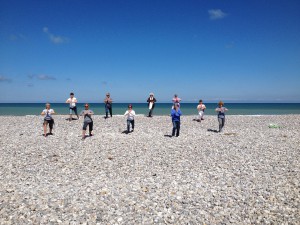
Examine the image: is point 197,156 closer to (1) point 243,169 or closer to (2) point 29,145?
(1) point 243,169

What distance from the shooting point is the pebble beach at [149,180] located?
7.09 meters

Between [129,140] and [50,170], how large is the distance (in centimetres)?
630

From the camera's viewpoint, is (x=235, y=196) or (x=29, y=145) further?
(x=29, y=145)

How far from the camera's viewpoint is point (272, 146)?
15.0 meters

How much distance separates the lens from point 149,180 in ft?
31.5

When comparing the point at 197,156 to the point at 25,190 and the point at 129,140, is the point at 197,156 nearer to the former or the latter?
the point at 129,140

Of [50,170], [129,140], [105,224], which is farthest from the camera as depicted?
[129,140]

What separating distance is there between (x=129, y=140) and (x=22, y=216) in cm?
976

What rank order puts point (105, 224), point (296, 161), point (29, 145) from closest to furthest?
point (105, 224)
point (296, 161)
point (29, 145)

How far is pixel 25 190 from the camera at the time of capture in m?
8.62

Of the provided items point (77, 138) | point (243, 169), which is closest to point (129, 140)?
point (77, 138)

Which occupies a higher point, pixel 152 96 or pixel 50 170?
pixel 152 96

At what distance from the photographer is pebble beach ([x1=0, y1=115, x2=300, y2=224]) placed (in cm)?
709

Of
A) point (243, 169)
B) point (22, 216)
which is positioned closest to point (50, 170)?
point (22, 216)
